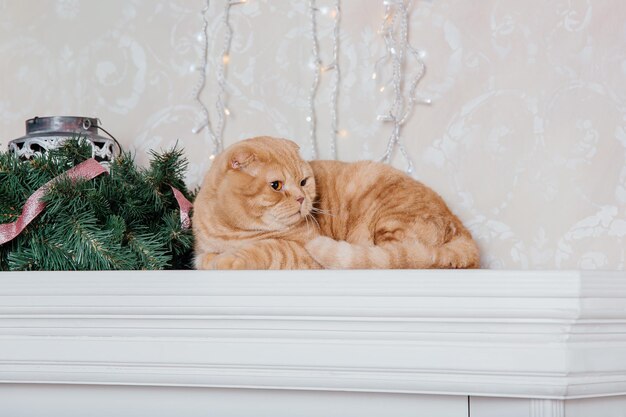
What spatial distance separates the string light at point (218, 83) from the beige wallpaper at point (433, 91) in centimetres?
1

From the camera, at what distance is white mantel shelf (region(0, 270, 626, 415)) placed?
28.1 inches

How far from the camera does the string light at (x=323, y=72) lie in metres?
1.26

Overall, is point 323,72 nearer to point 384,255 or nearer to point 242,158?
point 242,158

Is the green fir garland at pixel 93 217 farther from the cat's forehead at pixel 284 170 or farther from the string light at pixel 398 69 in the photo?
the string light at pixel 398 69

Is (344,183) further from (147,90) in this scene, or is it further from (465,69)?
(147,90)

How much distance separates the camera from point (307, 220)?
103cm

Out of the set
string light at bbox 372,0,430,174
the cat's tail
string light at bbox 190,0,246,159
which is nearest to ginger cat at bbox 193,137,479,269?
the cat's tail

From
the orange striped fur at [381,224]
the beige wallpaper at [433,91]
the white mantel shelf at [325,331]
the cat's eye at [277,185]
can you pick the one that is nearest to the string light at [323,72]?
the beige wallpaper at [433,91]

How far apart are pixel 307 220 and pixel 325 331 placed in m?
0.29

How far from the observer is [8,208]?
1010mm

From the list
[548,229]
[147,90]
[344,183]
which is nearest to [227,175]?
[344,183]

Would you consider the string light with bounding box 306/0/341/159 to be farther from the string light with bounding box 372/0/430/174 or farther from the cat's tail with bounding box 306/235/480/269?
the cat's tail with bounding box 306/235/480/269

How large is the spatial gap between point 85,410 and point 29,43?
0.86 meters

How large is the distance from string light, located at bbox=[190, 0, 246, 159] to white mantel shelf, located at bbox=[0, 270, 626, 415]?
1.77ft
